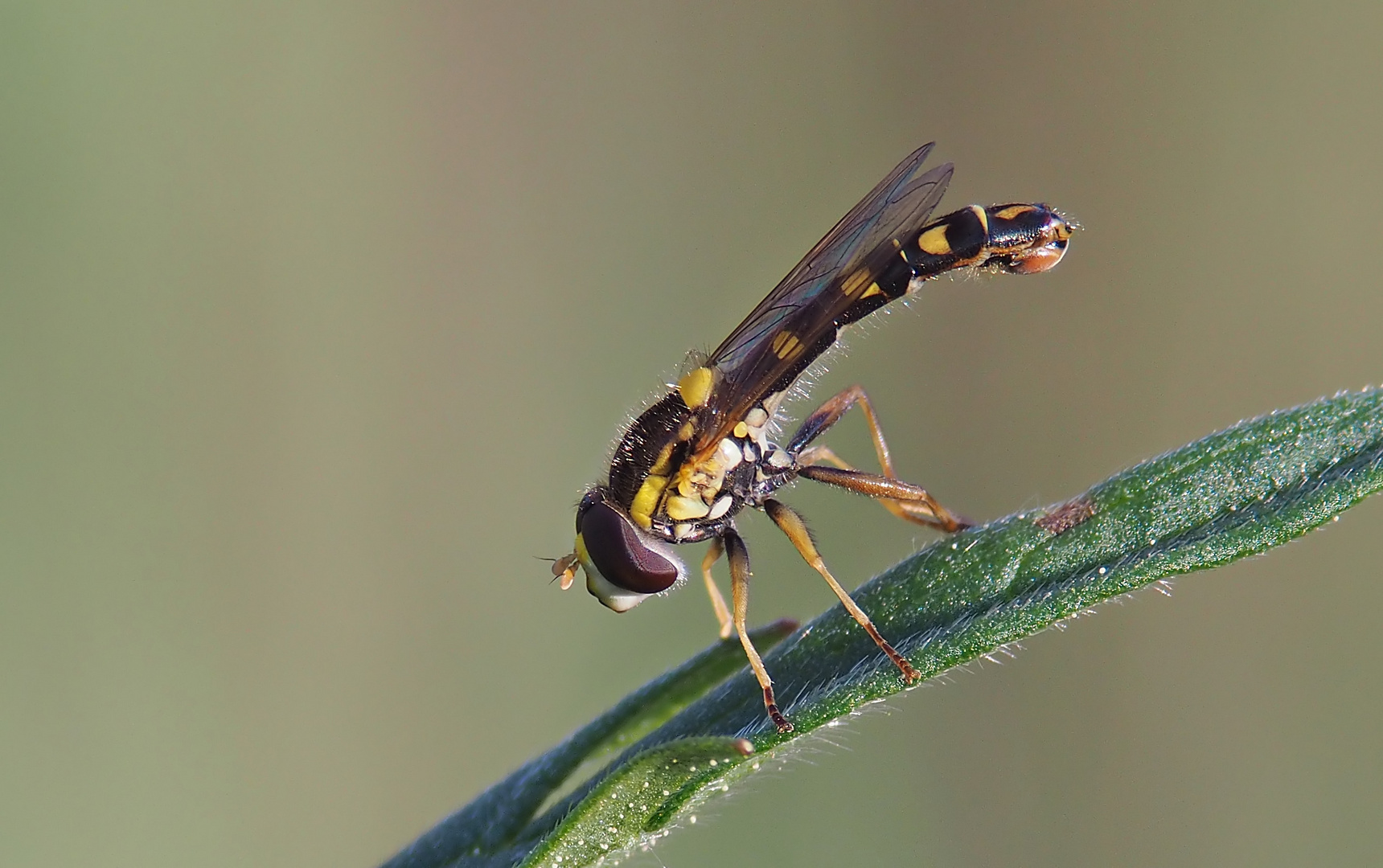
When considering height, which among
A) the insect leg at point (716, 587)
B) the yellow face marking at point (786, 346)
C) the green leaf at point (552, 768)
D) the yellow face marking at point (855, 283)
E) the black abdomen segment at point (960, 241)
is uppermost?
the yellow face marking at point (855, 283)

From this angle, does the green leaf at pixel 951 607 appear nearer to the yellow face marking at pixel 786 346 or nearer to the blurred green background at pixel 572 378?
the yellow face marking at pixel 786 346

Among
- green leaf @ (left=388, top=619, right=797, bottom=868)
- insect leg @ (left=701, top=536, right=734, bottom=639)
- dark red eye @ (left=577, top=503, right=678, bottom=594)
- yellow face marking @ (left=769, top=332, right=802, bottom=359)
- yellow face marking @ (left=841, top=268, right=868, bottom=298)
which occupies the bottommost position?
insect leg @ (left=701, top=536, right=734, bottom=639)

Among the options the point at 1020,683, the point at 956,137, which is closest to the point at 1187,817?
the point at 1020,683

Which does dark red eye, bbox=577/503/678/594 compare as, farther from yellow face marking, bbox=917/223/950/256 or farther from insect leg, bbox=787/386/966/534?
yellow face marking, bbox=917/223/950/256

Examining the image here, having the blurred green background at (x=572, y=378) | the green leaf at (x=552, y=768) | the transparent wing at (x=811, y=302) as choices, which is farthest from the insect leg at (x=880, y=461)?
the blurred green background at (x=572, y=378)

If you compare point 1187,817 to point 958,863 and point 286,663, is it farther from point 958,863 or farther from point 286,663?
point 286,663

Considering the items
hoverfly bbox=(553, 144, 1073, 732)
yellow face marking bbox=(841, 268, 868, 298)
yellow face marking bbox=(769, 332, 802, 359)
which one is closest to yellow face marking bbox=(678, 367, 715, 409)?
hoverfly bbox=(553, 144, 1073, 732)
